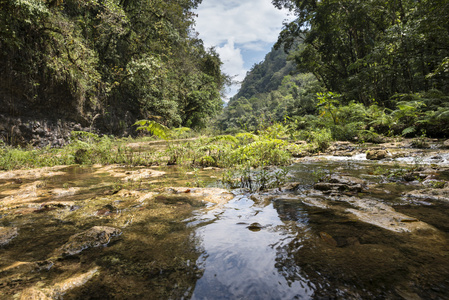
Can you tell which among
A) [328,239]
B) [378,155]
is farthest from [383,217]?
[378,155]

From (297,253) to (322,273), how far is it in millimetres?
254

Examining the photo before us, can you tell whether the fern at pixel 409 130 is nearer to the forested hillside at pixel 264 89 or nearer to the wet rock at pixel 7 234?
the wet rock at pixel 7 234

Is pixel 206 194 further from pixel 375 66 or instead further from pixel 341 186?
pixel 375 66

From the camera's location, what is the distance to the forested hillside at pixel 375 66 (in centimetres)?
860

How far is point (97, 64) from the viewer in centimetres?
1307

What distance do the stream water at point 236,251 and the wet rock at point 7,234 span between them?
0.07m

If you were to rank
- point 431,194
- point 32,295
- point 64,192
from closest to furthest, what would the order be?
point 32,295
point 431,194
point 64,192

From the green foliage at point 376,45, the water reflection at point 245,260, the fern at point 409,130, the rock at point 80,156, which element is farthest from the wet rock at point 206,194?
the green foliage at point 376,45

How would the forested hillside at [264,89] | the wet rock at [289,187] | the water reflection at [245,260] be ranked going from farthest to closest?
the forested hillside at [264,89] → the wet rock at [289,187] → the water reflection at [245,260]

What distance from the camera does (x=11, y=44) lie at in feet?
27.3

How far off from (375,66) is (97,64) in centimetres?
1687

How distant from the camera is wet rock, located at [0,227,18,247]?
1668 millimetres

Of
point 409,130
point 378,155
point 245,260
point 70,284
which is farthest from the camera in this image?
point 409,130

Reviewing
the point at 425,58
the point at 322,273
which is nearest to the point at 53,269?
the point at 322,273
